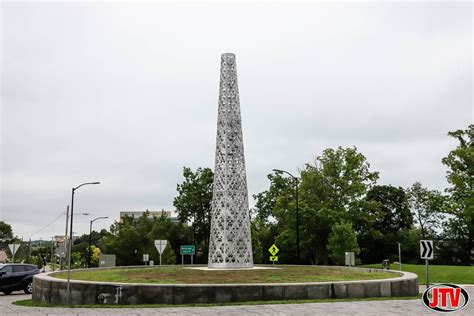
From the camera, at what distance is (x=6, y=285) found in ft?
79.6

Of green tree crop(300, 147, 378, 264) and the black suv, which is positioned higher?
green tree crop(300, 147, 378, 264)

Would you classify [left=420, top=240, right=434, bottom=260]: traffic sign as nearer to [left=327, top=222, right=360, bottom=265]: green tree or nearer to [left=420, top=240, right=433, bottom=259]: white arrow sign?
[left=420, top=240, right=433, bottom=259]: white arrow sign

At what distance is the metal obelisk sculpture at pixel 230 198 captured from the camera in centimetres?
2677

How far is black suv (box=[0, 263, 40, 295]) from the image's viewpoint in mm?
24266

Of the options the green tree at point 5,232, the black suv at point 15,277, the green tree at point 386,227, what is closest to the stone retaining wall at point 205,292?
the black suv at point 15,277

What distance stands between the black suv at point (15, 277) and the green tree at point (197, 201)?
39.6m

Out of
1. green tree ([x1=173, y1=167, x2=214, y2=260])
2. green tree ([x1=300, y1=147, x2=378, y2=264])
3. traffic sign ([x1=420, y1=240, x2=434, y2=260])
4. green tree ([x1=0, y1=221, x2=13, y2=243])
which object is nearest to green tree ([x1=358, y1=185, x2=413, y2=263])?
green tree ([x1=300, y1=147, x2=378, y2=264])

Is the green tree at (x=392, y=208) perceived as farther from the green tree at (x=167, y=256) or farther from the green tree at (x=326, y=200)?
the green tree at (x=167, y=256)

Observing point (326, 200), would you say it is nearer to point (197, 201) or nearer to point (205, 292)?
point (197, 201)

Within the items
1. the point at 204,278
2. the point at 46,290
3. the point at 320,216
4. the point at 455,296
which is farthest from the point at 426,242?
the point at 320,216

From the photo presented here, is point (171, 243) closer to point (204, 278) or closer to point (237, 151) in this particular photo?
point (237, 151)

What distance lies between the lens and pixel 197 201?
64.7 meters

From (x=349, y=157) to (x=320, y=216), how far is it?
24.9 feet

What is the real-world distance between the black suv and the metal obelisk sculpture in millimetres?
9601
